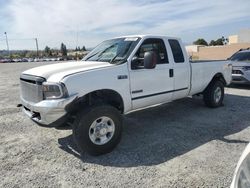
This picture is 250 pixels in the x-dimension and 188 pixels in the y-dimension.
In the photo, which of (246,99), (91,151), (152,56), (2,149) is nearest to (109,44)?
(152,56)

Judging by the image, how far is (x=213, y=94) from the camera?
7164 millimetres

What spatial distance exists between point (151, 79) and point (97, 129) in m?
1.62

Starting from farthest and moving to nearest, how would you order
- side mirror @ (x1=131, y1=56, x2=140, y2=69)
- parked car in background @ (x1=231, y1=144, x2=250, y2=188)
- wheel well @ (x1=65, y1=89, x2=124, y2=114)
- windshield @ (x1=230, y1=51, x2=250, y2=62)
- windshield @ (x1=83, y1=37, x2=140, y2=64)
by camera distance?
windshield @ (x1=230, y1=51, x2=250, y2=62) → windshield @ (x1=83, y1=37, x2=140, y2=64) → side mirror @ (x1=131, y1=56, x2=140, y2=69) → wheel well @ (x1=65, y1=89, x2=124, y2=114) → parked car in background @ (x1=231, y1=144, x2=250, y2=188)

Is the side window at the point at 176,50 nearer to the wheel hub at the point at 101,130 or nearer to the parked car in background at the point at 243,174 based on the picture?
the wheel hub at the point at 101,130

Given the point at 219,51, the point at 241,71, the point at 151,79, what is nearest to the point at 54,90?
the point at 151,79

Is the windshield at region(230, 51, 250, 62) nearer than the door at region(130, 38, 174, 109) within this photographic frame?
No

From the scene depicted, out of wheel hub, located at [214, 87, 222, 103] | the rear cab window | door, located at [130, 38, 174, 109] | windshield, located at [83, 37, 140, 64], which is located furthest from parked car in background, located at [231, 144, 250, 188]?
wheel hub, located at [214, 87, 222, 103]

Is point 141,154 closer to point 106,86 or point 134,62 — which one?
point 106,86

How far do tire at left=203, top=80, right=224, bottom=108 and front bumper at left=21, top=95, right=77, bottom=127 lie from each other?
440cm

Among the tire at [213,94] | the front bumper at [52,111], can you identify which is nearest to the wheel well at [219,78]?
the tire at [213,94]

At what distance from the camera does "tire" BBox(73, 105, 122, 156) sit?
4152mm

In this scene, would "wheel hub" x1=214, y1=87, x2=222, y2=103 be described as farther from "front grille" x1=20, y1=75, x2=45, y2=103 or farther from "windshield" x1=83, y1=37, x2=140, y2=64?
"front grille" x1=20, y1=75, x2=45, y2=103

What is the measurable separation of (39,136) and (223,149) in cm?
361

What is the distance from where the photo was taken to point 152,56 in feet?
15.6
